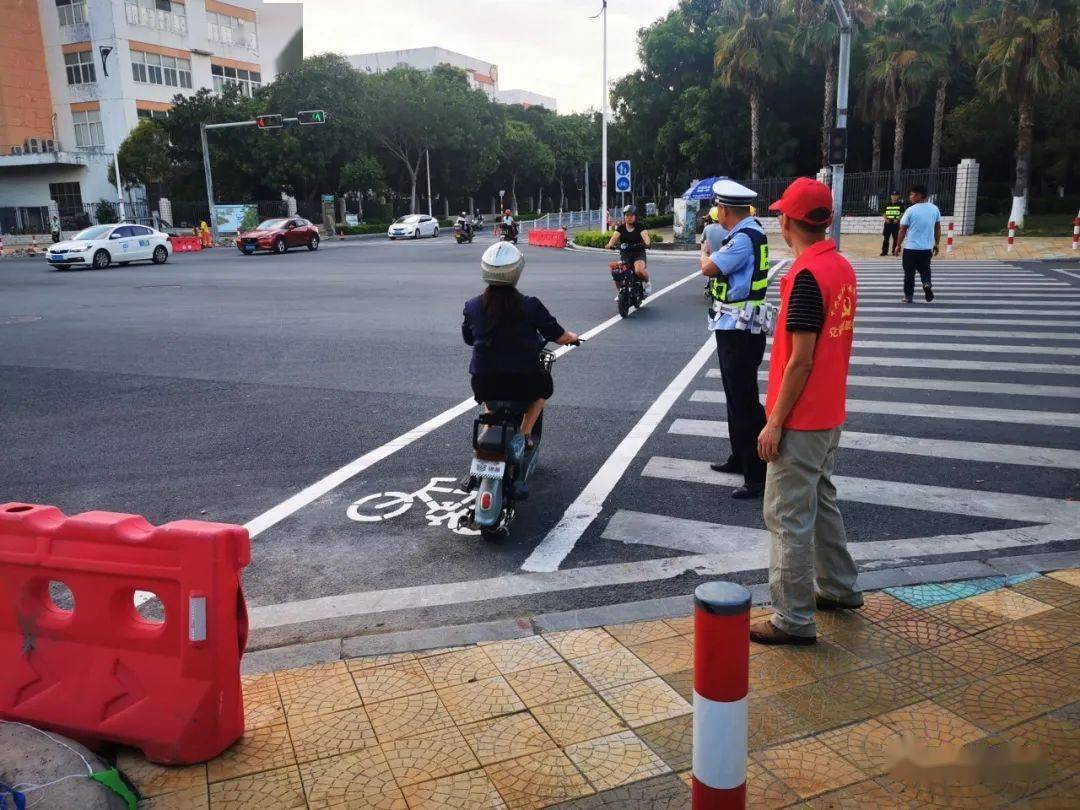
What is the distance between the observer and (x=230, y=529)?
316 cm

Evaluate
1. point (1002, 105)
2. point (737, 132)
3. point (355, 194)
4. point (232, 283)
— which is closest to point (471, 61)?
point (355, 194)

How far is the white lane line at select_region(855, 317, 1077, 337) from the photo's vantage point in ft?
41.3

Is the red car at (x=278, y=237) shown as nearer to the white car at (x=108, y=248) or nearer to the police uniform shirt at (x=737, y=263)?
the white car at (x=108, y=248)

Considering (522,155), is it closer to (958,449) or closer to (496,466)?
(958,449)

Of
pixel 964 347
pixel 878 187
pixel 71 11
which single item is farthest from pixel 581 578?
pixel 71 11

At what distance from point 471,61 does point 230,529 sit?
139m

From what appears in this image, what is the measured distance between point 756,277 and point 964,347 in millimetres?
6314

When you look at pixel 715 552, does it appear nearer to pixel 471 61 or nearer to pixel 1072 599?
pixel 1072 599

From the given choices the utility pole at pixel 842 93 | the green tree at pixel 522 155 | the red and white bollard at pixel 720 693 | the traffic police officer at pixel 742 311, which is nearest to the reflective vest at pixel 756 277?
the traffic police officer at pixel 742 311

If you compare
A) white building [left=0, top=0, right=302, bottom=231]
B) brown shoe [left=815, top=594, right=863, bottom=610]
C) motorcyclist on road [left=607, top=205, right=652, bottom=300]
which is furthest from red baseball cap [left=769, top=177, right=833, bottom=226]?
white building [left=0, top=0, right=302, bottom=231]

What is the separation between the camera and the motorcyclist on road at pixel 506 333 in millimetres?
5340

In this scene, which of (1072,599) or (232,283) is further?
(232,283)

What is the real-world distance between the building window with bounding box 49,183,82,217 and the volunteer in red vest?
62373 millimetres

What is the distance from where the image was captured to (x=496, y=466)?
523 cm
